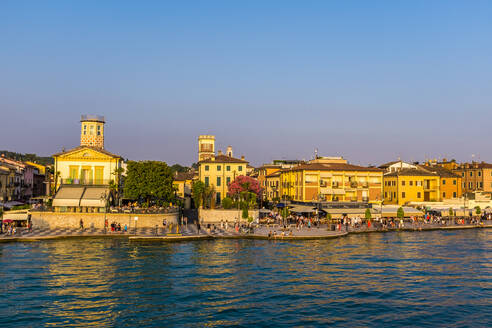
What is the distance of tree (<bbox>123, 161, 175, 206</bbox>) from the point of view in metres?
67.5

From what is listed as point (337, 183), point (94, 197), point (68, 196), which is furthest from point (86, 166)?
point (337, 183)

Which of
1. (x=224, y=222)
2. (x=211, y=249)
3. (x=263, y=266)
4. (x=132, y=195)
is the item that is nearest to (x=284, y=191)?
(x=224, y=222)

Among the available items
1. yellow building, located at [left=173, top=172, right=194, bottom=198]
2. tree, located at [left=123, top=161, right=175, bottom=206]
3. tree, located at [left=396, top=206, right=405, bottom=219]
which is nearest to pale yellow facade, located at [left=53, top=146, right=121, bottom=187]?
tree, located at [left=123, top=161, right=175, bottom=206]

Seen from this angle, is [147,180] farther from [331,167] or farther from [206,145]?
[206,145]

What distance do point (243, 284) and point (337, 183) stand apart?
49553mm

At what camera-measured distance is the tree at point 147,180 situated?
67.5 meters

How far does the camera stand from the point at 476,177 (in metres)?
98.6

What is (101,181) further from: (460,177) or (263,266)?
(460,177)

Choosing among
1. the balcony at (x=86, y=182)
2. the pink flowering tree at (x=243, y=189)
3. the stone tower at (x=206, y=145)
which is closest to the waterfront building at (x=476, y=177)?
the pink flowering tree at (x=243, y=189)

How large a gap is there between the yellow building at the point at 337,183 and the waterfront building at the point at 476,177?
29.2 m

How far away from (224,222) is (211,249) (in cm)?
2069

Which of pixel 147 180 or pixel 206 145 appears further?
pixel 206 145

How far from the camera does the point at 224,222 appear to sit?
70.1 m

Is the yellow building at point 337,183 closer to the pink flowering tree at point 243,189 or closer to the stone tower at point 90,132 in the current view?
the pink flowering tree at point 243,189
